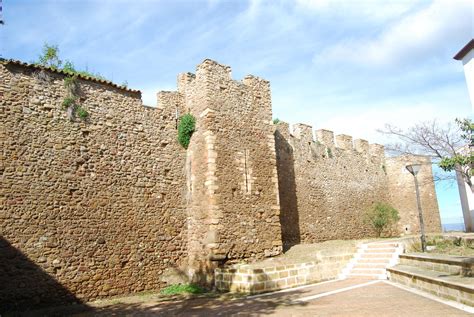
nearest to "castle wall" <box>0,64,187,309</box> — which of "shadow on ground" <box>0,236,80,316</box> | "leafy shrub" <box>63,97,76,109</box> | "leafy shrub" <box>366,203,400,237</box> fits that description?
"shadow on ground" <box>0,236,80,316</box>

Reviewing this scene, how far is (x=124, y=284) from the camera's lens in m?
11.2

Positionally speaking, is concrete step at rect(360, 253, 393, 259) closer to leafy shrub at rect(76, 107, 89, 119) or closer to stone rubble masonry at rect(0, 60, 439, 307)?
stone rubble masonry at rect(0, 60, 439, 307)

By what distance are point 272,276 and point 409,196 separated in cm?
1528

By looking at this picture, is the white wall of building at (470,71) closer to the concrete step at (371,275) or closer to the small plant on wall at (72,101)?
the concrete step at (371,275)

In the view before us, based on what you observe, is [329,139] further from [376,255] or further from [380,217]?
[376,255]

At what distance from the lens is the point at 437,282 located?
8055 millimetres

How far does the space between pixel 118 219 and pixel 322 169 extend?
10959 millimetres

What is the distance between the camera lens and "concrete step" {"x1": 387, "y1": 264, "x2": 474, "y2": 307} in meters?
6.99

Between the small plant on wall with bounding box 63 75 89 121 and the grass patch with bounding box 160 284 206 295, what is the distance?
5688mm

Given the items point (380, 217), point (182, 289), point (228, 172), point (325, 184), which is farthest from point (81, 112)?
point (380, 217)

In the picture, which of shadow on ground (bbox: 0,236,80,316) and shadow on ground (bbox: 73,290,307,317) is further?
shadow on ground (bbox: 0,236,80,316)

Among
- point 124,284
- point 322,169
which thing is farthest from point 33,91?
point 322,169

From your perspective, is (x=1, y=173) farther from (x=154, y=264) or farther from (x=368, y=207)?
(x=368, y=207)

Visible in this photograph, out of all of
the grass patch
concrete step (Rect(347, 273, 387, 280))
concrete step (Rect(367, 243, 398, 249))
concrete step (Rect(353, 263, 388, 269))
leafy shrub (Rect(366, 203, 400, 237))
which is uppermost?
leafy shrub (Rect(366, 203, 400, 237))
